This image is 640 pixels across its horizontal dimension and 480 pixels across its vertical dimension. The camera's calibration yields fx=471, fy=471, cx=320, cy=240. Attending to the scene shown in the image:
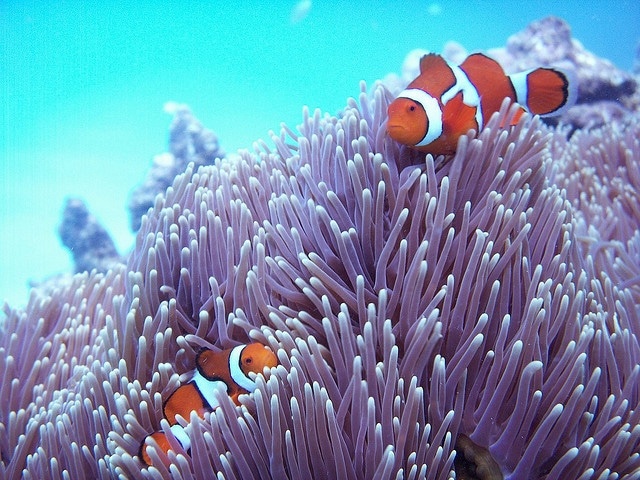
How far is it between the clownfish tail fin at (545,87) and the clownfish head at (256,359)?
1.35m

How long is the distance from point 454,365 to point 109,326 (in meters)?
1.32

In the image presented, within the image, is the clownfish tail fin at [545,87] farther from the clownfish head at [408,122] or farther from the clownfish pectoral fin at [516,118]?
the clownfish head at [408,122]

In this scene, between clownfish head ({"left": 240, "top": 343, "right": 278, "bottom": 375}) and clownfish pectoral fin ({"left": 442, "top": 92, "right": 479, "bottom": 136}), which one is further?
clownfish pectoral fin ({"left": 442, "top": 92, "right": 479, "bottom": 136})

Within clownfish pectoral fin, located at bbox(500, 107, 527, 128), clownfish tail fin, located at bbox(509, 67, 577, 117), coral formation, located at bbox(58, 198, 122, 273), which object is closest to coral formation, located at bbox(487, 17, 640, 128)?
clownfish tail fin, located at bbox(509, 67, 577, 117)

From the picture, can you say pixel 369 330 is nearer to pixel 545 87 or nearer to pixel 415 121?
pixel 415 121

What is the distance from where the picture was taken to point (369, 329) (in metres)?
1.27

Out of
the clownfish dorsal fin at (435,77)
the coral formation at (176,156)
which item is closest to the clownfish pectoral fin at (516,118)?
the clownfish dorsal fin at (435,77)

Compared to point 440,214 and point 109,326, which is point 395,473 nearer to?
point 440,214

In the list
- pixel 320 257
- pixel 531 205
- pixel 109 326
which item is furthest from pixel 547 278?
pixel 109 326

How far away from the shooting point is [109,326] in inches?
73.5

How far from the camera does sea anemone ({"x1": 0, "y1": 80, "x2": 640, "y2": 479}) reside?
1.29 m

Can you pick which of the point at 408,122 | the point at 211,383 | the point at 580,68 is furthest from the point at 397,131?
the point at 580,68

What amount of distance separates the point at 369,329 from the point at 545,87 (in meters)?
1.24

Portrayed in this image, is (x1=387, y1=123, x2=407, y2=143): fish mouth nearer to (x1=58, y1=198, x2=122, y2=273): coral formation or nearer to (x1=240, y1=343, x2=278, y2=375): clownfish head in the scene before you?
(x1=240, y1=343, x2=278, y2=375): clownfish head
